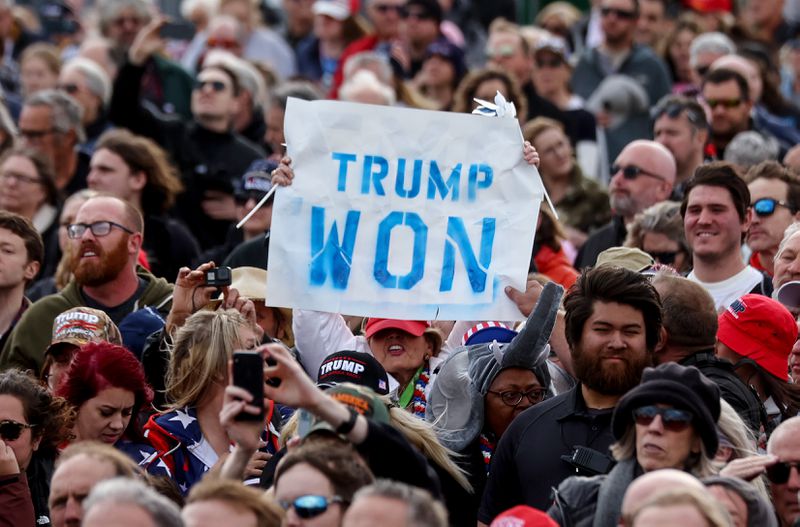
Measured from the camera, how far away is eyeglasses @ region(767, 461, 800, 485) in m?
7.06

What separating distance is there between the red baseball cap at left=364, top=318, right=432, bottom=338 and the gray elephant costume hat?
1.55 ft

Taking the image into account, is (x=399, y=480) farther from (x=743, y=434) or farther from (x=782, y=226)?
(x=782, y=226)

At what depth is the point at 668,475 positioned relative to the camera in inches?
240

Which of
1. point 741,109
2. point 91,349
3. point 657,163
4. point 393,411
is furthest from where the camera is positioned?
point 741,109

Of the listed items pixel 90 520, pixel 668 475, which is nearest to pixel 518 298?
pixel 668 475

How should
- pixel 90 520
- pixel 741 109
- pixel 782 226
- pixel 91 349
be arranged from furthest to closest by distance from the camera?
pixel 741 109
pixel 782 226
pixel 91 349
pixel 90 520

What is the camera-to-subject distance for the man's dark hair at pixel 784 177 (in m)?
10.3

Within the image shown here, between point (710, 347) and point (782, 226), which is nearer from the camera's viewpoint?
point (710, 347)

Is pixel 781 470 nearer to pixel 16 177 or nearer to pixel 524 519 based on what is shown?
pixel 524 519

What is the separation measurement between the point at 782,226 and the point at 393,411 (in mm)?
3402

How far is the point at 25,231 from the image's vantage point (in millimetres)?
10039

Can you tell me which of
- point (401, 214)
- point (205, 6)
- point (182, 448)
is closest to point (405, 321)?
point (401, 214)

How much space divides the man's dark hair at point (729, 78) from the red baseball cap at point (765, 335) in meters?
4.84

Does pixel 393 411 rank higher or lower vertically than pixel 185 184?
lower
